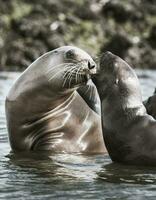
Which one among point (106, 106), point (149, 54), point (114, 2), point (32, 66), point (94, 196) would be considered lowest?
point (94, 196)

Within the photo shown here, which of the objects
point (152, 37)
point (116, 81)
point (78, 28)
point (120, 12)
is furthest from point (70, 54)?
point (120, 12)

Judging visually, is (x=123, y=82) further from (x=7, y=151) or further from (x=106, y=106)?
(x=7, y=151)

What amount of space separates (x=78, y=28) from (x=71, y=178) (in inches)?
1637

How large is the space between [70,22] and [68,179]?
42.1 meters

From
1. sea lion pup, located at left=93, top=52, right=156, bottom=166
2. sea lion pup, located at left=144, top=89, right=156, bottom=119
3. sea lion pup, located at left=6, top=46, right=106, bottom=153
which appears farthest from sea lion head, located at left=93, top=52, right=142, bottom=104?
sea lion pup, located at left=144, top=89, right=156, bottom=119

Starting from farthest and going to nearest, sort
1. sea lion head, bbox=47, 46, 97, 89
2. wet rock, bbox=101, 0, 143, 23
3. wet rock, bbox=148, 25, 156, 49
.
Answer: wet rock, bbox=101, 0, 143, 23 < wet rock, bbox=148, 25, 156, 49 < sea lion head, bbox=47, 46, 97, 89

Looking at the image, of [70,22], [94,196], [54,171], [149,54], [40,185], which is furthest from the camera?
[70,22]

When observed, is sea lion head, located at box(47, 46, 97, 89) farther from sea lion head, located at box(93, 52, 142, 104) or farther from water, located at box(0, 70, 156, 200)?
water, located at box(0, 70, 156, 200)

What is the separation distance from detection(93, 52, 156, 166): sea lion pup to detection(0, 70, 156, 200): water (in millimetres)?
178

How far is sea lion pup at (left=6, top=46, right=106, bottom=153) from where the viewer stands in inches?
407

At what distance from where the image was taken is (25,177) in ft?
27.0

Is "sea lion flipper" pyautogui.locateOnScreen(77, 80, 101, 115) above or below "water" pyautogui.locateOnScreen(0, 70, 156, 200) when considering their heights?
above

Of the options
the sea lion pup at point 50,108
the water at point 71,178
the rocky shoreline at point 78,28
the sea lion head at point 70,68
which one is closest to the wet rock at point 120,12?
the rocky shoreline at point 78,28

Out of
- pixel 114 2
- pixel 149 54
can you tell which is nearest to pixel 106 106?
pixel 149 54
